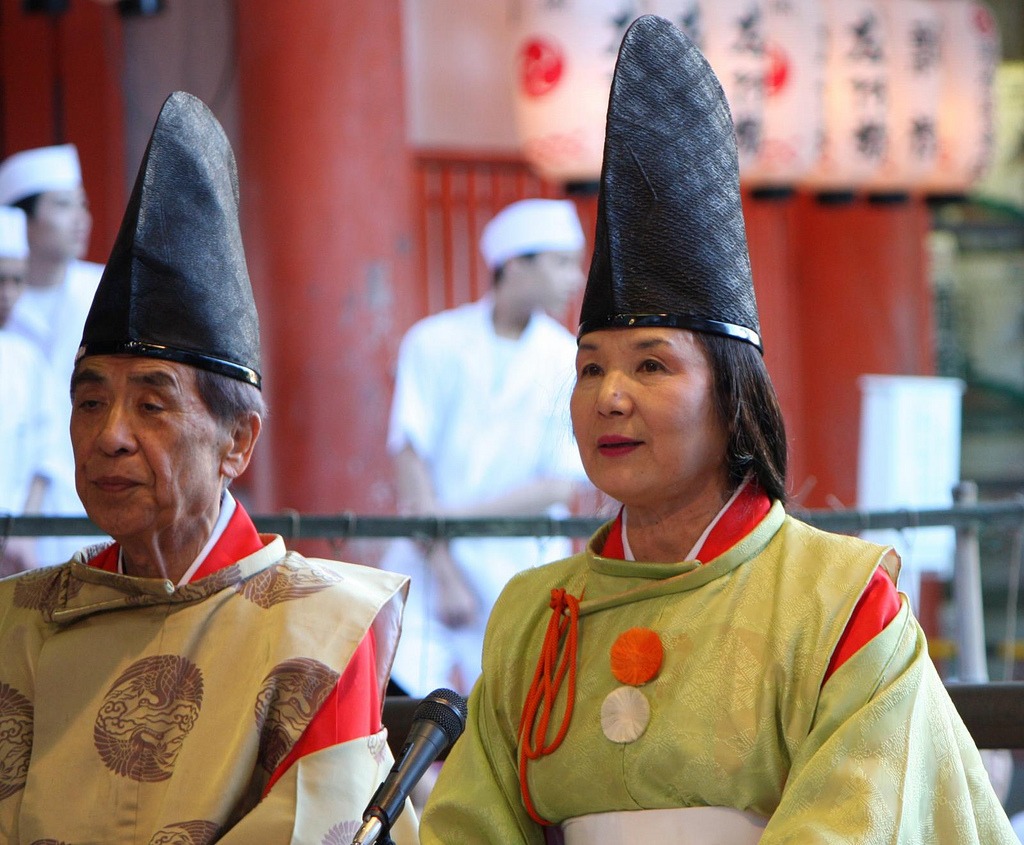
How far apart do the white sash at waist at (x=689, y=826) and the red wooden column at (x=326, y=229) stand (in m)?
4.28

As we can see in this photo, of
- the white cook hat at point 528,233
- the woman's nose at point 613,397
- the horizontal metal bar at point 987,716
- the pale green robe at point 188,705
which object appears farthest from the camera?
the white cook hat at point 528,233

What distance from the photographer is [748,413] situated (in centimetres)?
211

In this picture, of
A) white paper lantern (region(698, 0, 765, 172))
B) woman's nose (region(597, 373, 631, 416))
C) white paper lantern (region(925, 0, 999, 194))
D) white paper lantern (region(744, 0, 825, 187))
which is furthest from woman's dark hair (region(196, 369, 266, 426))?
white paper lantern (region(925, 0, 999, 194))

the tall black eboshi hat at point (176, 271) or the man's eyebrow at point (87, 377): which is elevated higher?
the tall black eboshi hat at point (176, 271)

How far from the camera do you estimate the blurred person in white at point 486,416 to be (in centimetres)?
527

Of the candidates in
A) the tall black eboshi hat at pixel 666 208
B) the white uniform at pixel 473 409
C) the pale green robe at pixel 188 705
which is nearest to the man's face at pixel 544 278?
the white uniform at pixel 473 409

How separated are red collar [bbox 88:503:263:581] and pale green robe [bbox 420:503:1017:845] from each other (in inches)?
19.7

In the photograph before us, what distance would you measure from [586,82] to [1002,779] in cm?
348

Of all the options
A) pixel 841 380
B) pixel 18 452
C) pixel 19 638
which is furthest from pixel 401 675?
pixel 841 380

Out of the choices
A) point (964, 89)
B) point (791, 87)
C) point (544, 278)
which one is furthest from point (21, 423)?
point (964, 89)

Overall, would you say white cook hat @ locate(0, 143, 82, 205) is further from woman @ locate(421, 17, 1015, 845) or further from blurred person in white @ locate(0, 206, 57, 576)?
woman @ locate(421, 17, 1015, 845)

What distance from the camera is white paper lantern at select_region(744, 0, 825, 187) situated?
666 centimetres

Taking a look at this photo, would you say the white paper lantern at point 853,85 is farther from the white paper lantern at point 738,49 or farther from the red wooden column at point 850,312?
the red wooden column at point 850,312

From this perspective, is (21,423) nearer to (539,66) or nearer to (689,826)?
(539,66)
